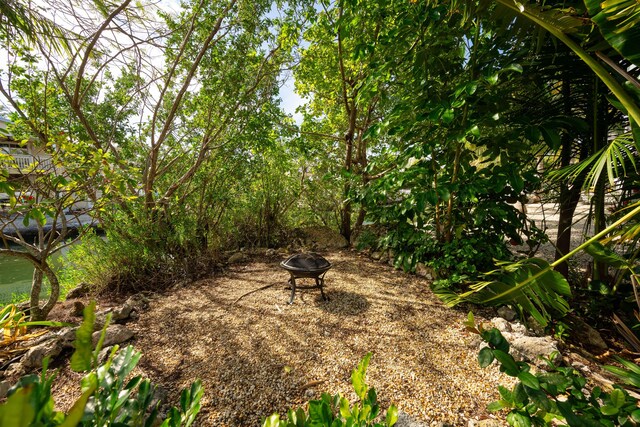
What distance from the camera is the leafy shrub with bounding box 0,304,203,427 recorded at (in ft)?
0.93

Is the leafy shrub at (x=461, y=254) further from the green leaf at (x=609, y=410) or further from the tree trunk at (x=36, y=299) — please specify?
the tree trunk at (x=36, y=299)

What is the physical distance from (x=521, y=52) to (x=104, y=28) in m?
4.69

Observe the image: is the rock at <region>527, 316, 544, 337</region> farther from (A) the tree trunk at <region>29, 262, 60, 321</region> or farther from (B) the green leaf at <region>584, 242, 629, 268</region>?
(A) the tree trunk at <region>29, 262, 60, 321</region>

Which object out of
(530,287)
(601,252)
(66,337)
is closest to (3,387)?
(66,337)

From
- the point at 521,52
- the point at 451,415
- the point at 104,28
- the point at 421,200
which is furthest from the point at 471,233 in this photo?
the point at 104,28

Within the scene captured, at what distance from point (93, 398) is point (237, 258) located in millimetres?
4245

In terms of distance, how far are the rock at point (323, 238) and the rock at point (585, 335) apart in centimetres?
362

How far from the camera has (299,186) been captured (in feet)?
19.3

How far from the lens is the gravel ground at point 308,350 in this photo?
5.43ft

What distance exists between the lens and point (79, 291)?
12.0 ft

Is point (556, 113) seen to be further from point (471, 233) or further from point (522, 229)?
point (471, 233)

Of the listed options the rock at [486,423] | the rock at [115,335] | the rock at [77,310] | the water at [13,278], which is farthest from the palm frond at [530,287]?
the water at [13,278]

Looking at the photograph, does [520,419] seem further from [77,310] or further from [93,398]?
[77,310]

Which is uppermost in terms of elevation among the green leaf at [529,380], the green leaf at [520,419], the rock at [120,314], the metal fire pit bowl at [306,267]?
the green leaf at [529,380]
